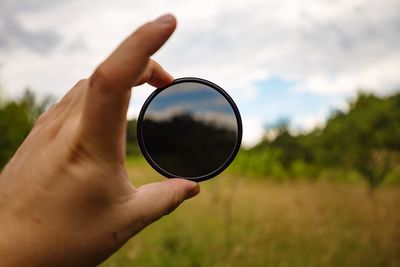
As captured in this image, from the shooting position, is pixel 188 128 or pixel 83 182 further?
pixel 188 128

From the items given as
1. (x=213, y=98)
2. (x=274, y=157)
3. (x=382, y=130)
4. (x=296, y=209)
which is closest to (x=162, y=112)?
(x=213, y=98)

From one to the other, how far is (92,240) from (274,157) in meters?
20.6

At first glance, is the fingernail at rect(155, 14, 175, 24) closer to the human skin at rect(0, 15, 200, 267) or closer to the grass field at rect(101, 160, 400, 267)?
the human skin at rect(0, 15, 200, 267)

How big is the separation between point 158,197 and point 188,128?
0.88 metres

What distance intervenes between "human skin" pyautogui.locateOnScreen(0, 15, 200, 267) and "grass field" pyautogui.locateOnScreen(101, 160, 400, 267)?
125 inches

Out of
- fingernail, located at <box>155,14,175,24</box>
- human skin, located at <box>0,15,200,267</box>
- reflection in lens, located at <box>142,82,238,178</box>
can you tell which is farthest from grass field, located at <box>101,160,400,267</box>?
fingernail, located at <box>155,14,175,24</box>

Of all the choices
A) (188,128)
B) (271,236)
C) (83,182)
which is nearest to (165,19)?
(83,182)

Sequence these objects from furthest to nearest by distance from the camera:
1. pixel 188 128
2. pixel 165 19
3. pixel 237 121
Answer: pixel 188 128 < pixel 237 121 < pixel 165 19

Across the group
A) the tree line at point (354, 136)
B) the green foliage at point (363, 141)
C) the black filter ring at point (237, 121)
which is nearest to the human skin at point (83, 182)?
the black filter ring at point (237, 121)

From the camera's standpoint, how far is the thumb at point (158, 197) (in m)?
1.35

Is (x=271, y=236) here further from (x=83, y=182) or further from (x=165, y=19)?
(x=165, y=19)

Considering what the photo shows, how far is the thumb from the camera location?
1347mm

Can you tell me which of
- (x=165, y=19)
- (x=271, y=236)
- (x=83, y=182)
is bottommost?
(x=271, y=236)

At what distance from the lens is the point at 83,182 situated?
1174 millimetres
